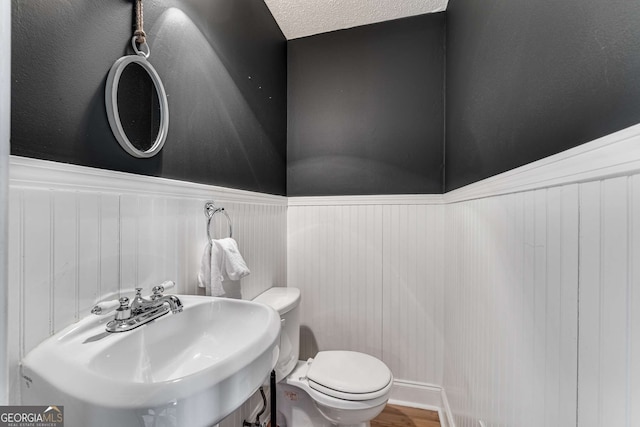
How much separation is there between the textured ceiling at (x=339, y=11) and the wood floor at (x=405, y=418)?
259cm

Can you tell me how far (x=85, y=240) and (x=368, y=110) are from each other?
172 centimetres

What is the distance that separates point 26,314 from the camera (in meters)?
0.55

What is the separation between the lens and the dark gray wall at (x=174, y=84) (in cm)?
60

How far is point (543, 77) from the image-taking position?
60 centimetres

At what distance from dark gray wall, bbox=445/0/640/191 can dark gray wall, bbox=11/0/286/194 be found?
110cm

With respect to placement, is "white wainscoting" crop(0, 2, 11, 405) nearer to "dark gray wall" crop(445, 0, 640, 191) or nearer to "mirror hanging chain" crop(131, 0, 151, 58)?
"mirror hanging chain" crop(131, 0, 151, 58)

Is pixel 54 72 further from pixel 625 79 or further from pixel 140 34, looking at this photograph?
pixel 625 79

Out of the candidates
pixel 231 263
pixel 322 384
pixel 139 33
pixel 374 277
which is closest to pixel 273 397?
pixel 322 384

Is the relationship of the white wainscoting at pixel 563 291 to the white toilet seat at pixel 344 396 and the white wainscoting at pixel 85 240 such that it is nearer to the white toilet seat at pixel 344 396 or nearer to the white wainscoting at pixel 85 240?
the white toilet seat at pixel 344 396

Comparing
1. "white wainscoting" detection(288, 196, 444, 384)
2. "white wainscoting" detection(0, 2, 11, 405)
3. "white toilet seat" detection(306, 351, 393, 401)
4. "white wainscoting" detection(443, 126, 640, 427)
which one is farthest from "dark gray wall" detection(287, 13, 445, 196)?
"white wainscoting" detection(0, 2, 11, 405)

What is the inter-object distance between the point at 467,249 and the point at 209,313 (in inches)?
42.7

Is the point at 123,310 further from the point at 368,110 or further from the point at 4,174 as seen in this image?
the point at 368,110

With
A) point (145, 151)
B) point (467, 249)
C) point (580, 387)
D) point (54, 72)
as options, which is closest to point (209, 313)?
point (145, 151)

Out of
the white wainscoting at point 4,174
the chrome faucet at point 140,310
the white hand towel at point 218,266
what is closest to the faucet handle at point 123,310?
the chrome faucet at point 140,310
